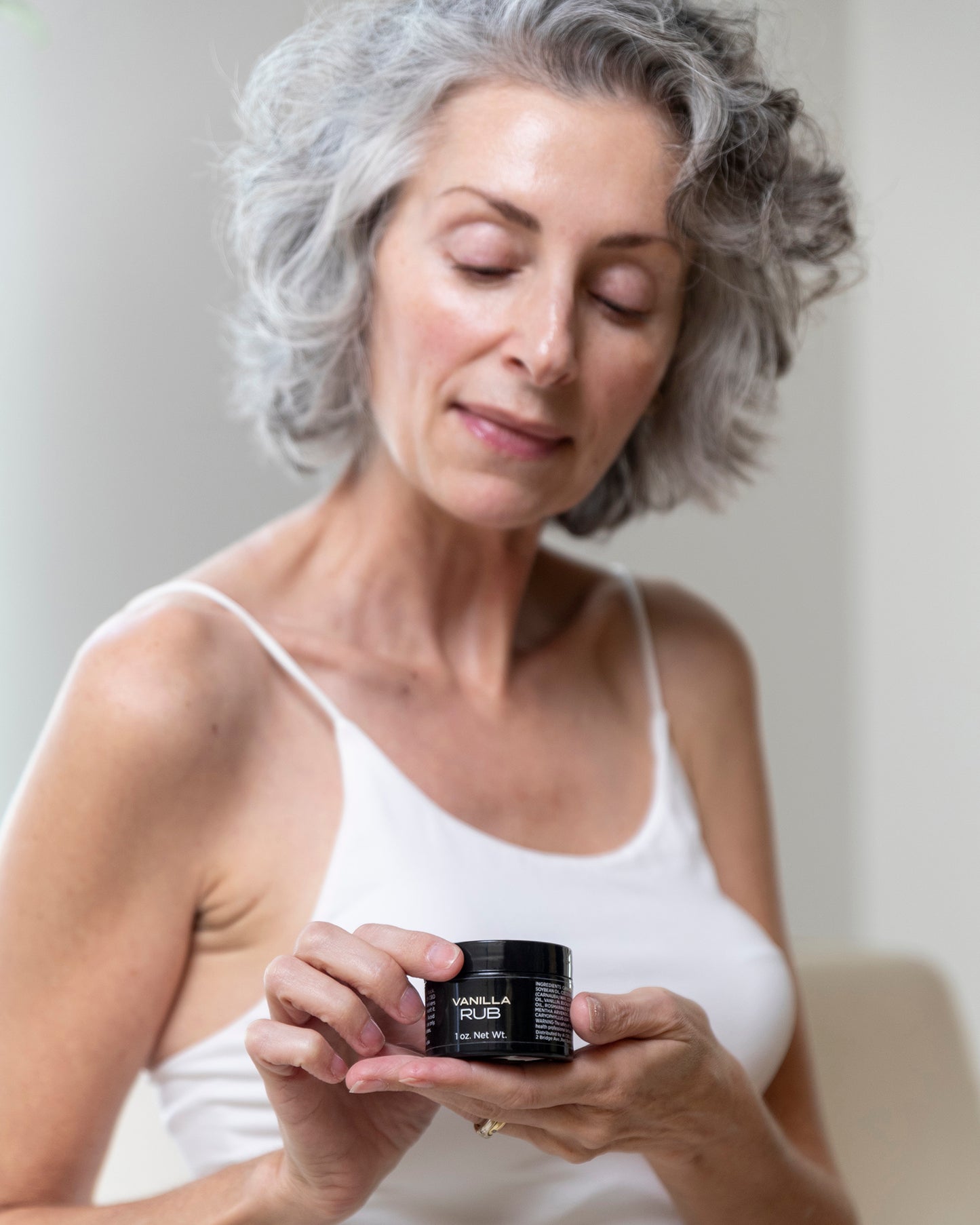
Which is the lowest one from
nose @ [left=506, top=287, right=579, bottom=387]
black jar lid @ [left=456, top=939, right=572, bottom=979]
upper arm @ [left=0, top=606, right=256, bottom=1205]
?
upper arm @ [left=0, top=606, right=256, bottom=1205]

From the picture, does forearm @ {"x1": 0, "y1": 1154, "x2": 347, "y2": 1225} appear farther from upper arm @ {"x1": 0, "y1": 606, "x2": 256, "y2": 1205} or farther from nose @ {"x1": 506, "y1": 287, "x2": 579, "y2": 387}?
nose @ {"x1": 506, "y1": 287, "x2": 579, "y2": 387}

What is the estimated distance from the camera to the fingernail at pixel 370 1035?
0.89 meters

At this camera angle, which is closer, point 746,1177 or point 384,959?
point 384,959

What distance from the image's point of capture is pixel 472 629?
4.85ft

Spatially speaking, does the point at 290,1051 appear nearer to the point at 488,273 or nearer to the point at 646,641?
the point at 488,273

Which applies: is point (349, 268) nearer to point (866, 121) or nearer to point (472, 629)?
point (472, 629)

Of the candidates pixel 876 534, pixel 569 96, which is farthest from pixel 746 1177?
pixel 876 534

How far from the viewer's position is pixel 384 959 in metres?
0.88

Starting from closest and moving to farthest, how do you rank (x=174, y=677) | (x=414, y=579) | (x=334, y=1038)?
(x=334, y=1038) → (x=174, y=677) → (x=414, y=579)

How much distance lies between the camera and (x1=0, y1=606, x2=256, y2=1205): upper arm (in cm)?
112

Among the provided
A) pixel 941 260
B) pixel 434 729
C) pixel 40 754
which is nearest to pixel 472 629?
pixel 434 729

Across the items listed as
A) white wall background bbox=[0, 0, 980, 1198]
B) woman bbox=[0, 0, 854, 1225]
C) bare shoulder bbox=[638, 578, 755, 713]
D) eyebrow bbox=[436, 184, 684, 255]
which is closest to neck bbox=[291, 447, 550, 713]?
woman bbox=[0, 0, 854, 1225]

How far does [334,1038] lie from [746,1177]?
0.47 metres

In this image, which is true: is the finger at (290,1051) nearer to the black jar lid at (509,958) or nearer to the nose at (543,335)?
the black jar lid at (509,958)
